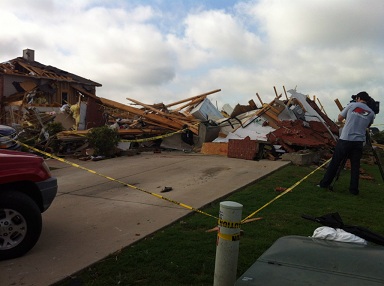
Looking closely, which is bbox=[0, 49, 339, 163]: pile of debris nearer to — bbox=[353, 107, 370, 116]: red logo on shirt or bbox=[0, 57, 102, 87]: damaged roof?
bbox=[353, 107, 370, 116]: red logo on shirt

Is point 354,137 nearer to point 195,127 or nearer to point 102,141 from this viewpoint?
point 102,141

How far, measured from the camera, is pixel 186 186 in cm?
761

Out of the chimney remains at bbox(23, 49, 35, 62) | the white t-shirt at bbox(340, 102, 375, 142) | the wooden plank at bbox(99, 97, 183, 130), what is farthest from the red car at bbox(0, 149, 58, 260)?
the chimney remains at bbox(23, 49, 35, 62)

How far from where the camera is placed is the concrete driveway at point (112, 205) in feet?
12.8

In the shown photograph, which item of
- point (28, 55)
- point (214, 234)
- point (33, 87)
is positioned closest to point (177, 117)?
point (214, 234)

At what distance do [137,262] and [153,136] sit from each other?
11734 mm

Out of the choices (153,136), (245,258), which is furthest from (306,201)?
(153,136)

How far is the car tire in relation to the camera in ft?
12.9

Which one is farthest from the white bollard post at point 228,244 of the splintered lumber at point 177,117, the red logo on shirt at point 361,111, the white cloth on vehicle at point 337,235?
the splintered lumber at point 177,117

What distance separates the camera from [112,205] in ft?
20.3

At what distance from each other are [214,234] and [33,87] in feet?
82.7

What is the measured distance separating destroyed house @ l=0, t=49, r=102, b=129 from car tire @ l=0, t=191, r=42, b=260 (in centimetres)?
1881

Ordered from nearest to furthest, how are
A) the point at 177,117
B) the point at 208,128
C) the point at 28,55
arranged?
the point at 208,128 → the point at 177,117 → the point at 28,55

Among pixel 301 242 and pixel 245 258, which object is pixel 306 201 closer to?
pixel 245 258
